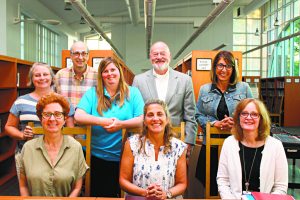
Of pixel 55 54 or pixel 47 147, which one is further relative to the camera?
pixel 55 54

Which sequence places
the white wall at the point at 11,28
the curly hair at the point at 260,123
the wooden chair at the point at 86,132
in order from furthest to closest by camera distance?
the white wall at the point at 11,28, the wooden chair at the point at 86,132, the curly hair at the point at 260,123

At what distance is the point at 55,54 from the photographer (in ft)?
50.9

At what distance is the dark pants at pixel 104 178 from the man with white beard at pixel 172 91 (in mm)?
767

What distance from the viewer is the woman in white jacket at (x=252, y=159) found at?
2275 millimetres

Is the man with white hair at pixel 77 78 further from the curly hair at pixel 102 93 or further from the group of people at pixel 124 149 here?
the curly hair at pixel 102 93

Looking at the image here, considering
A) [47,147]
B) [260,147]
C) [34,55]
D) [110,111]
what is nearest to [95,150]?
[110,111]

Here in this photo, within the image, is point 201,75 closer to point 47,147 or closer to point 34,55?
point 47,147

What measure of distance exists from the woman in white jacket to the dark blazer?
2.86 feet

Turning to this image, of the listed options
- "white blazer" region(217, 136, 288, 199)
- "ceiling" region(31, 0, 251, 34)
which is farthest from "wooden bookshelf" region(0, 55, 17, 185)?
"ceiling" region(31, 0, 251, 34)

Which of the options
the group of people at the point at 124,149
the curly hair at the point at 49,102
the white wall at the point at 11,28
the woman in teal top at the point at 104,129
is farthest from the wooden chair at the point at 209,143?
the white wall at the point at 11,28

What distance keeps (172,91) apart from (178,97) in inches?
3.0

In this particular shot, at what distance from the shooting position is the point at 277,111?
12539mm

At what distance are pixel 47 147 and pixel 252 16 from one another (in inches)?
688

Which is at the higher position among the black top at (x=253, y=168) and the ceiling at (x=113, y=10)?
the ceiling at (x=113, y=10)
